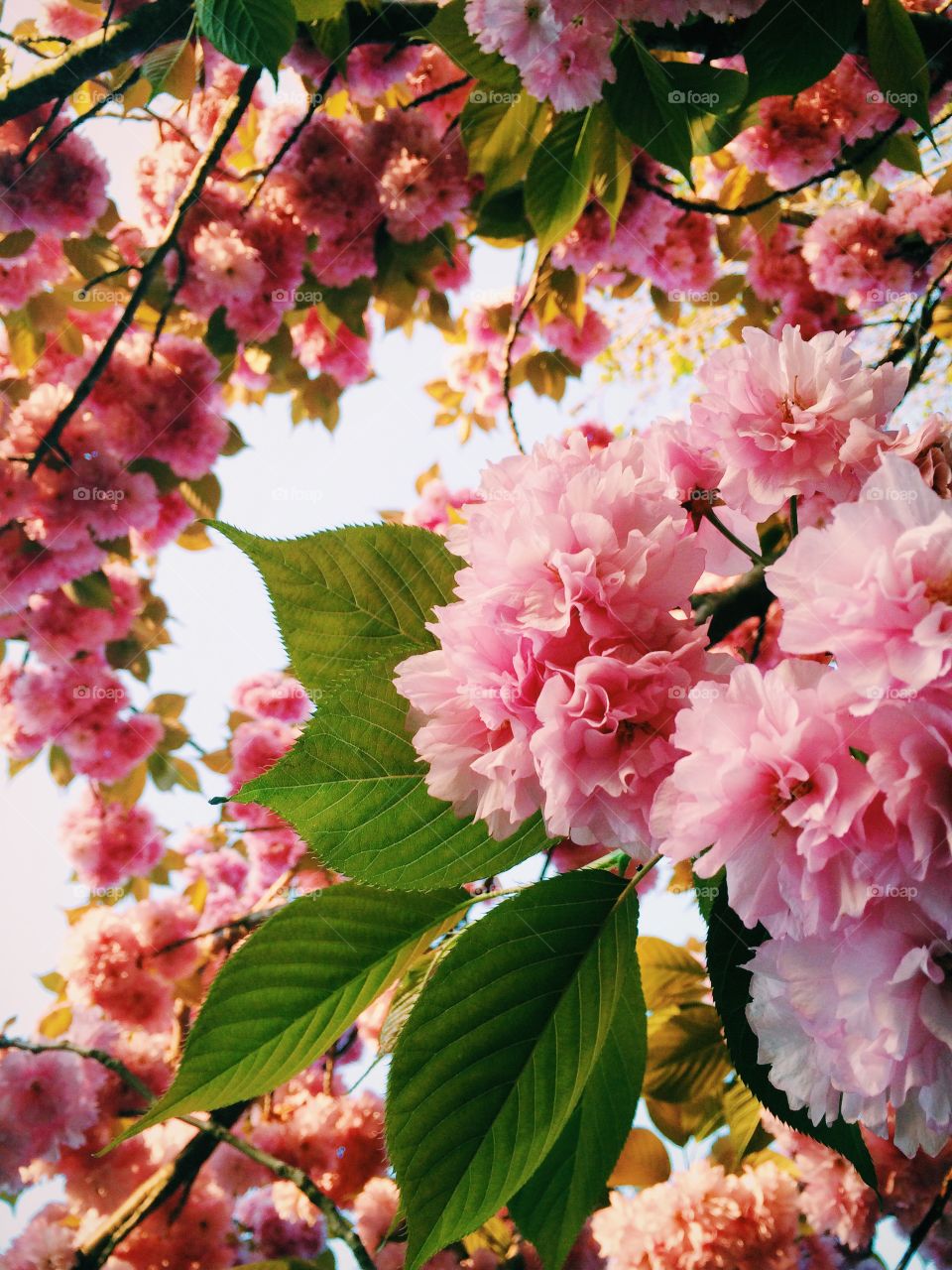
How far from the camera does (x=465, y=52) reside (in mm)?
1156

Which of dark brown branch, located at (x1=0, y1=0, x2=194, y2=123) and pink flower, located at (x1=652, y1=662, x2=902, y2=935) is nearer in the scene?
pink flower, located at (x1=652, y1=662, x2=902, y2=935)

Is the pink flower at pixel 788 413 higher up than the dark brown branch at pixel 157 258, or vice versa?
the dark brown branch at pixel 157 258

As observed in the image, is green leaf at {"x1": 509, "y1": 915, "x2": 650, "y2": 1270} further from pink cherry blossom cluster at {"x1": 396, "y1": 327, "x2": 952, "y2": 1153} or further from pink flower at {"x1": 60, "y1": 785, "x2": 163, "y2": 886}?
pink flower at {"x1": 60, "y1": 785, "x2": 163, "y2": 886}

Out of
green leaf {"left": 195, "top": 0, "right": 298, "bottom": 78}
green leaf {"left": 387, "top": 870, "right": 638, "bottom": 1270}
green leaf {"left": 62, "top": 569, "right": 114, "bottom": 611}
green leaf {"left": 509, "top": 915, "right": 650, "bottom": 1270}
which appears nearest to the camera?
green leaf {"left": 387, "top": 870, "right": 638, "bottom": 1270}

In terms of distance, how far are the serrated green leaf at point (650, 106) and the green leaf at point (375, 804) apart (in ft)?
2.43

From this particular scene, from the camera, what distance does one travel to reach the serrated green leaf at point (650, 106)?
0.94 metres

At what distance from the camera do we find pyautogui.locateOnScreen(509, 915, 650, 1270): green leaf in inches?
21.7

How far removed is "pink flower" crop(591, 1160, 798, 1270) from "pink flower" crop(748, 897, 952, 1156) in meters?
1.07

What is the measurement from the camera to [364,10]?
1481mm

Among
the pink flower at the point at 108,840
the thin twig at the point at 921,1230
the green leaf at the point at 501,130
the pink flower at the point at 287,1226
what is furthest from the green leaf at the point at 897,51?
the pink flower at the point at 108,840

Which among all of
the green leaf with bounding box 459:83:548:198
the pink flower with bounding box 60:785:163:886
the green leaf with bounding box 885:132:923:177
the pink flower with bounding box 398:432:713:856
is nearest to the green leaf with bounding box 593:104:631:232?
the green leaf with bounding box 459:83:548:198

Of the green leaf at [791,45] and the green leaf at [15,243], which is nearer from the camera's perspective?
the green leaf at [791,45]

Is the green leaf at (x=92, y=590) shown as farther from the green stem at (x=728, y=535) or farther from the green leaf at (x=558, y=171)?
the green stem at (x=728, y=535)

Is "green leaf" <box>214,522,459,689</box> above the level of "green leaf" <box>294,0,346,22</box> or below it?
below
